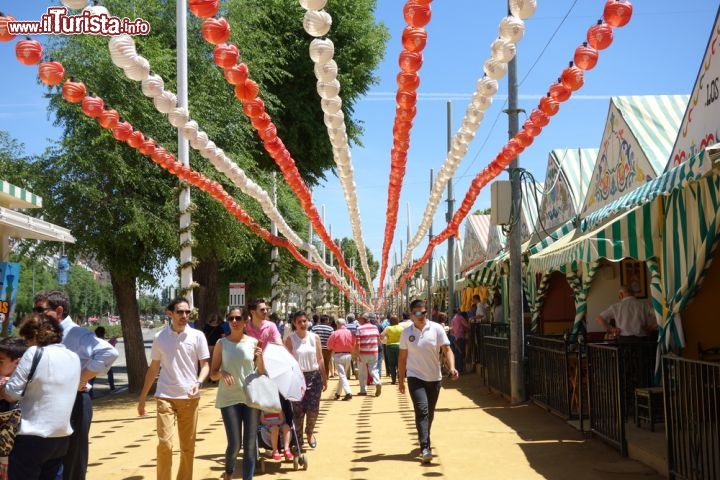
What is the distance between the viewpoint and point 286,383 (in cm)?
924

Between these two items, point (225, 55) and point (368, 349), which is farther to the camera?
point (368, 349)

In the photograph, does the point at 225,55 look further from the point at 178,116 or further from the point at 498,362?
the point at 498,362

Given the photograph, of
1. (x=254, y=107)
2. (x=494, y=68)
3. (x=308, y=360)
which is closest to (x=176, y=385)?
(x=308, y=360)

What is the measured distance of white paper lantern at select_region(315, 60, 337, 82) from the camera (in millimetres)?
8219

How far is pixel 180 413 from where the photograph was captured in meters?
8.01

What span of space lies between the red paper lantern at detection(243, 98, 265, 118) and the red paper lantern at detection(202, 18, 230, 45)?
1.32m

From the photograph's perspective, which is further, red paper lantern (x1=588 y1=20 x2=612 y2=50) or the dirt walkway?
the dirt walkway

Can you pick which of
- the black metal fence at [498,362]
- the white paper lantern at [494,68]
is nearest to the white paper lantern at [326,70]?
the white paper lantern at [494,68]

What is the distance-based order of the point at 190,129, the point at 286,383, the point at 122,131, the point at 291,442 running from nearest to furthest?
the point at 286,383
the point at 291,442
the point at 190,129
the point at 122,131

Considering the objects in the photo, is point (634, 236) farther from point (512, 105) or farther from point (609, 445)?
point (512, 105)

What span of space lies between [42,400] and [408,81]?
4589 mm

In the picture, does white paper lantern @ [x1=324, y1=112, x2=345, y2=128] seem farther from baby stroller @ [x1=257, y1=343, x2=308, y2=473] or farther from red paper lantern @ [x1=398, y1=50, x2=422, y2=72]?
baby stroller @ [x1=257, y1=343, x2=308, y2=473]

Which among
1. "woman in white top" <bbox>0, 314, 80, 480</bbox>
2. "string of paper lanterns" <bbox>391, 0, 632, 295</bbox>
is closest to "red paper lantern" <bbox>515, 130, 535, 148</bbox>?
"string of paper lanterns" <bbox>391, 0, 632, 295</bbox>

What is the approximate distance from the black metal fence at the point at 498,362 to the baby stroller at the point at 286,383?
729cm
